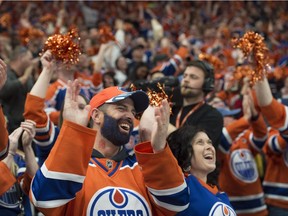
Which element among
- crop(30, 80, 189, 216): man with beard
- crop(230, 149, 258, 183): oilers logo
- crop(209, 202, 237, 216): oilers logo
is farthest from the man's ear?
crop(230, 149, 258, 183): oilers logo

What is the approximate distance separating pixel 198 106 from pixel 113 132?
6.49ft

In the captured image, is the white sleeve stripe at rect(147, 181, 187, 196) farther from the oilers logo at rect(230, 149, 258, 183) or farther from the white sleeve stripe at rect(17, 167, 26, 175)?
the oilers logo at rect(230, 149, 258, 183)

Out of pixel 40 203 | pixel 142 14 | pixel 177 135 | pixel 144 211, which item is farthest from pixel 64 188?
pixel 142 14

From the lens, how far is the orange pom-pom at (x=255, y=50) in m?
4.79

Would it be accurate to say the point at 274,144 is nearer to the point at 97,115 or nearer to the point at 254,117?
the point at 254,117

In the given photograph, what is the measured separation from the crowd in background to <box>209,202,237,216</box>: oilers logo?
1431 mm

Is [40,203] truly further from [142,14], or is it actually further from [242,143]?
[142,14]

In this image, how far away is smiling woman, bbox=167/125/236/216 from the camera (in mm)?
3373

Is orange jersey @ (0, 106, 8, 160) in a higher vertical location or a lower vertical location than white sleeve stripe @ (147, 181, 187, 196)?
higher

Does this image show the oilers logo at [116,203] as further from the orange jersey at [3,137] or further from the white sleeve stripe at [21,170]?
the white sleeve stripe at [21,170]

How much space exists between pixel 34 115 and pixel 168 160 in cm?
148

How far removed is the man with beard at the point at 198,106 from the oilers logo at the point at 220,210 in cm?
144

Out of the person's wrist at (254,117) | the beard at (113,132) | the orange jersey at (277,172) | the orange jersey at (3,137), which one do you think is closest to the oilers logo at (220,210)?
the beard at (113,132)

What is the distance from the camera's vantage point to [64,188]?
293 cm
